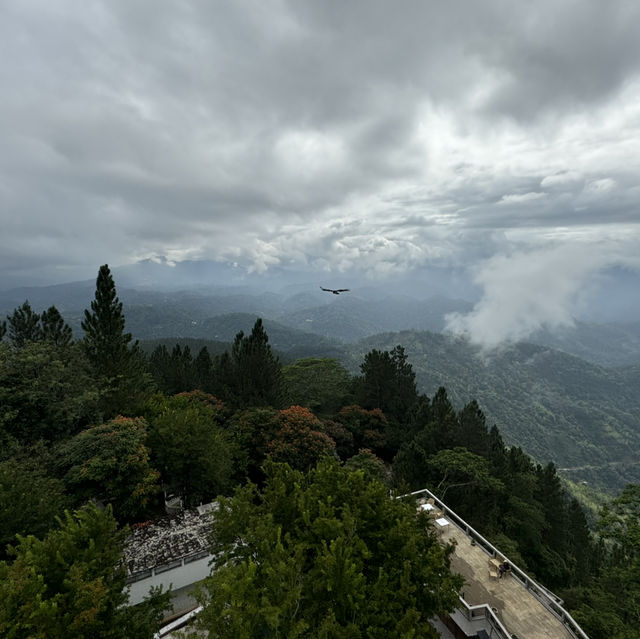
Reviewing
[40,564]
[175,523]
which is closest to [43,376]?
[175,523]

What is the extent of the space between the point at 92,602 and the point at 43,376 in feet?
64.8

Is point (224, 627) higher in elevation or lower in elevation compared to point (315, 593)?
higher

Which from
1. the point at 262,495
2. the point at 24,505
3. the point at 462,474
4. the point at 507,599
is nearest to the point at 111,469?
the point at 24,505

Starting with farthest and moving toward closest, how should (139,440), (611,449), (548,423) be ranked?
(548,423), (611,449), (139,440)

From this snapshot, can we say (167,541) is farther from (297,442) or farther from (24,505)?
(297,442)

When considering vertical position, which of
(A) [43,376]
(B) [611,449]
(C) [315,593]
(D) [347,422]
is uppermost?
(A) [43,376]

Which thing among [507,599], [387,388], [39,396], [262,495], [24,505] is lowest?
[507,599]

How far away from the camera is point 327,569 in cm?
941

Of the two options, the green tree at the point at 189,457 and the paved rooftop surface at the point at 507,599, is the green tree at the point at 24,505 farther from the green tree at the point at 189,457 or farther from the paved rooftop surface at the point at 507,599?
the paved rooftop surface at the point at 507,599

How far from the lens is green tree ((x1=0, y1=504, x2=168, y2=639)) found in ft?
26.9

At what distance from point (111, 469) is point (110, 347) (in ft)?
49.6

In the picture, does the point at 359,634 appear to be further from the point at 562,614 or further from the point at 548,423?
the point at 548,423

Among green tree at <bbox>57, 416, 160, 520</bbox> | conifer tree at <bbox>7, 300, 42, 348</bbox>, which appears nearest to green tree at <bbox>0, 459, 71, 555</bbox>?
green tree at <bbox>57, 416, 160, 520</bbox>

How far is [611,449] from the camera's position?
16950 centimetres
